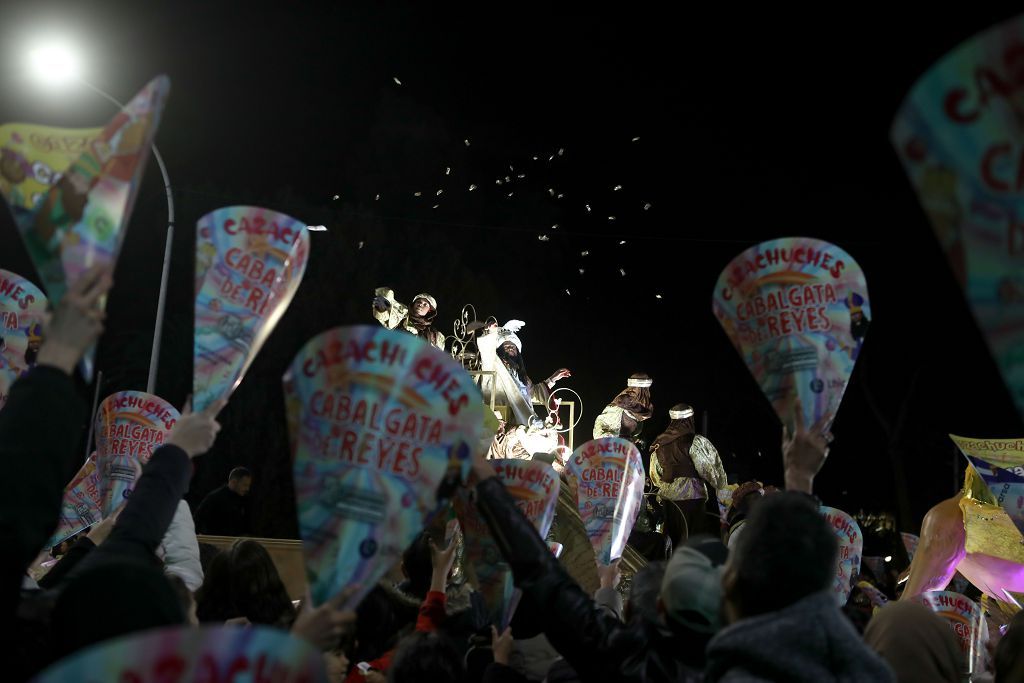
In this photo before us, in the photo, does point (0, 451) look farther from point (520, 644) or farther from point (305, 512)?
point (520, 644)

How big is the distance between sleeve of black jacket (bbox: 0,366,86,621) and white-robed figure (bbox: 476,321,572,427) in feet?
40.6

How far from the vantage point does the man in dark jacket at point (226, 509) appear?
1135cm

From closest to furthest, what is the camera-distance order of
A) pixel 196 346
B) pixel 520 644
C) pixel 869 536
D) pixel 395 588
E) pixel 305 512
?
pixel 305 512, pixel 196 346, pixel 520 644, pixel 395 588, pixel 869 536

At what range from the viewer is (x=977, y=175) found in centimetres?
239

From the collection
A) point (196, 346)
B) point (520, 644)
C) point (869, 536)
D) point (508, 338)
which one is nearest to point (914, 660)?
point (520, 644)

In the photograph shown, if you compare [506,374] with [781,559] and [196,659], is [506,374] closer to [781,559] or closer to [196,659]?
[781,559]

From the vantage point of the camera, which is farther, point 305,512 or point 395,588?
point 395,588

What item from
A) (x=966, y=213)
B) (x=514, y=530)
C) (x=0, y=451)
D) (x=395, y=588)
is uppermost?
(x=966, y=213)

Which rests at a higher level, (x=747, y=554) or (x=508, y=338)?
(x=508, y=338)

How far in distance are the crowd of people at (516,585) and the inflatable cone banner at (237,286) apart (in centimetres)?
17

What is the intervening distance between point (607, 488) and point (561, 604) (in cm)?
390

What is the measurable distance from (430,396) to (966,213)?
154 cm

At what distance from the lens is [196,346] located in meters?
3.91

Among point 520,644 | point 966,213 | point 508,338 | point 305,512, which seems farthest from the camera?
point 508,338
